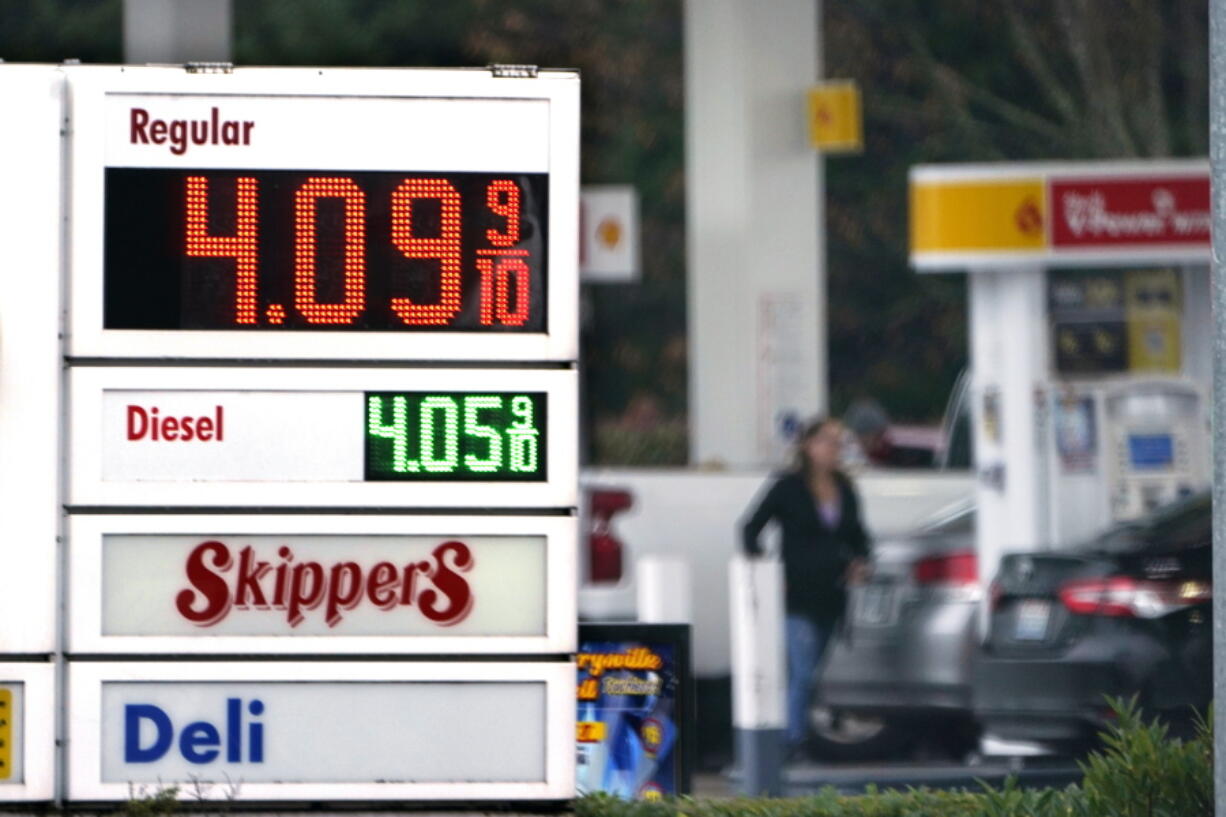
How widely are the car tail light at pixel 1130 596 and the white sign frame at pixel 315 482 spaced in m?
5.53

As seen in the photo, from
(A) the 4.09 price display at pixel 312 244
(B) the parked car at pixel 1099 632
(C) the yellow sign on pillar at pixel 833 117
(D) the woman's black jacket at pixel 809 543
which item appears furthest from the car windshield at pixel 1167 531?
(C) the yellow sign on pillar at pixel 833 117

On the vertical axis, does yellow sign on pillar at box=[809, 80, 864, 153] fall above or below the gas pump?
above

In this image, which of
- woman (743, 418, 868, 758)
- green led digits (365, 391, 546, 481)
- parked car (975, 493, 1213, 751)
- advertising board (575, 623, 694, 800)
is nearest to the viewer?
green led digits (365, 391, 546, 481)

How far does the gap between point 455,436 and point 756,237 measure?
43.0 feet

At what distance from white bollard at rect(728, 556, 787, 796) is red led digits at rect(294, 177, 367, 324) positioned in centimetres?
440

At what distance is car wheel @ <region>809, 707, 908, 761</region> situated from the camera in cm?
1422

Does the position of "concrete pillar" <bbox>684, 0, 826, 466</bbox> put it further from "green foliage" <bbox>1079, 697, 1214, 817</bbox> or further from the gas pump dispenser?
"green foliage" <bbox>1079, 697, 1214, 817</bbox>

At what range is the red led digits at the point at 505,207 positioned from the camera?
727 centimetres

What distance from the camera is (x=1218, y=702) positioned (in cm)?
689

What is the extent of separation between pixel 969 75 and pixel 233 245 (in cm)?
3302

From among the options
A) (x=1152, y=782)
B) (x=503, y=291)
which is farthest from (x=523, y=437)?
(x=1152, y=782)

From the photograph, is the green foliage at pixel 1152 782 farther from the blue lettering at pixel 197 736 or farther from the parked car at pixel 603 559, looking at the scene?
the parked car at pixel 603 559

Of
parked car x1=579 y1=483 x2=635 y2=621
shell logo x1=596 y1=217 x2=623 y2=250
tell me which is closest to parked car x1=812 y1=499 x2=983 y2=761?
parked car x1=579 y1=483 x2=635 y2=621

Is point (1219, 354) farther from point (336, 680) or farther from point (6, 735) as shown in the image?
point (6, 735)
